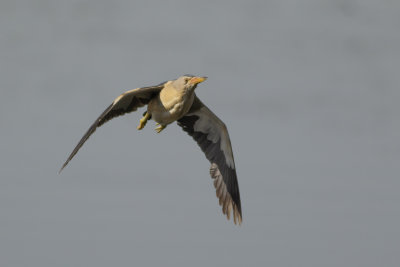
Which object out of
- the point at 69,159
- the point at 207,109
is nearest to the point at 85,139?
the point at 69,159

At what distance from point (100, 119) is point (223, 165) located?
5.81 metres

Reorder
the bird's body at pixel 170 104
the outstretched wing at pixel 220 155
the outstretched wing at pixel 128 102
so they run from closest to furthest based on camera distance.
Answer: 1. the bird's body at pixel 170 104
2. the outstretched wing at pixel 128 102
3. the outstretched wing at pixel 220 155

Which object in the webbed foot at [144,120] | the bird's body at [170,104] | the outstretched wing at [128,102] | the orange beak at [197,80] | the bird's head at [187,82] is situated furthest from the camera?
the webbed foot at [144,120]

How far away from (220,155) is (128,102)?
14.8 ft

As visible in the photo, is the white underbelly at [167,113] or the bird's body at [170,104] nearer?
the bird's body at [170,104]

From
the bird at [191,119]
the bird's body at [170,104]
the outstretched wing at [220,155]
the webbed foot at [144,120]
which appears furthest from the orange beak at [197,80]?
the outstretched wing at [220,155]

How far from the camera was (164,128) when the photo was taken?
19469 millimetres

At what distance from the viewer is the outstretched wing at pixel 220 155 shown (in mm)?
22141

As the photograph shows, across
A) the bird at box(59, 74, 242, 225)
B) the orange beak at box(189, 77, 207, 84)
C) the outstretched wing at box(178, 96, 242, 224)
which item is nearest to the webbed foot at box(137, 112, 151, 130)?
the bird at box(59, 74, 242, 225)

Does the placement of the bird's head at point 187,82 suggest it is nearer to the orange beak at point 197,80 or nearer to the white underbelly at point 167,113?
the orange beak at point 197,80

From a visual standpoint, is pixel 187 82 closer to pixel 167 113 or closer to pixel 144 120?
pixel 167 113

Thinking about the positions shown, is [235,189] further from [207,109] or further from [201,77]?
[201,77]

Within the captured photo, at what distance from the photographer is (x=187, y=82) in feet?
59.4

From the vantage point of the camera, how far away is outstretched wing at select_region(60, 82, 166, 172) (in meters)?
18.7
